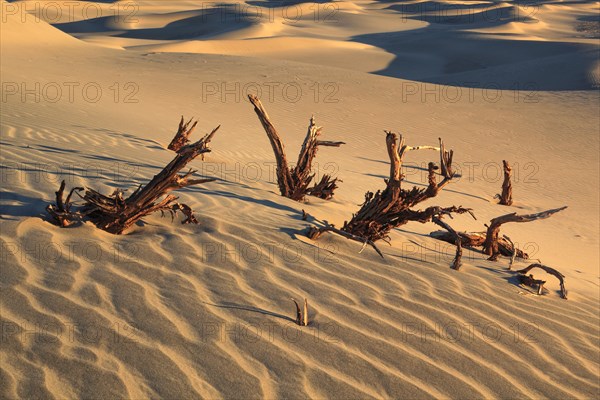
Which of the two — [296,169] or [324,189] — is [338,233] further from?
[324,189]

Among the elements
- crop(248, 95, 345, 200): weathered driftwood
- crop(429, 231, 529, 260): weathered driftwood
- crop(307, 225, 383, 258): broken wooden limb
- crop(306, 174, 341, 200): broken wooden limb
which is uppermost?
crop(248, 95, 345, 200): weathered driftwood

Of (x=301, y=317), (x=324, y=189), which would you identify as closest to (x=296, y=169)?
(x=324, y=189)

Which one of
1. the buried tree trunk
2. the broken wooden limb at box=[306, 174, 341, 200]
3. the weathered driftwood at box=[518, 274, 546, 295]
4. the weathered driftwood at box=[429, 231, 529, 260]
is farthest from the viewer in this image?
the broken wooden limb at box=[306, 174, 341, 200]

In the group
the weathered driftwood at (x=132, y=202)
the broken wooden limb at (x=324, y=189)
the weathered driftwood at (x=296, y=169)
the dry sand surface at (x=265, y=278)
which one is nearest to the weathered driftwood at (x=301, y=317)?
the dry sand surface at (x=265, y=278)

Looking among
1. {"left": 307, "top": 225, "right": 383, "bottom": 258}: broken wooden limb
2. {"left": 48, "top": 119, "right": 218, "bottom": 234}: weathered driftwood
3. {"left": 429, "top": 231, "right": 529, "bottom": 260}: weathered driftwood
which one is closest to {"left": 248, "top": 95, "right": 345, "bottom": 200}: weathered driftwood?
{"left": 429, "top": 231, "right": 529, "bottom": 260}: weathered driftwood

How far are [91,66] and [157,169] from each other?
1141 centimetres

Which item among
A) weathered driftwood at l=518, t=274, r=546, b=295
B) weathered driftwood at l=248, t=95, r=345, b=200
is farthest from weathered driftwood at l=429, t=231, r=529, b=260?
weathered driftwood at l=248, t=95, r=345, b=200

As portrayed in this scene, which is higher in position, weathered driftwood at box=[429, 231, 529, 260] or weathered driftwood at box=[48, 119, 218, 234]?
weathered driftwood at box=[48, 119, 218, 234]

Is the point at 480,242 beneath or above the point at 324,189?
beneath

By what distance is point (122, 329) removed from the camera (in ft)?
8.92

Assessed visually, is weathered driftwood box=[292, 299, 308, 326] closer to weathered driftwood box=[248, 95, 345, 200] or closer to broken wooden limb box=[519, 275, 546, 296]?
broken wooden limb box=[519, 275, 546, 296]

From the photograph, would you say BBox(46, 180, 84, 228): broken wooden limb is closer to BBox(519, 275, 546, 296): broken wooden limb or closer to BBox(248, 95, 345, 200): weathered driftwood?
BBox(248, 95, 345, 200): weathered driftwood

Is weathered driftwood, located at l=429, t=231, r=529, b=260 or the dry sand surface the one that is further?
weathered driftwood, located at l=429, t=231, r=529, b=260

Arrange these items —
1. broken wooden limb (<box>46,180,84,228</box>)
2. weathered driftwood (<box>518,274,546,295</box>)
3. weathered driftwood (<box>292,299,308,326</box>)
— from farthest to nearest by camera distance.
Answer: weathered driftwood (<box>518,274,546,295</box>), broken wooden limb (<box>46,180,84,228</box>), weathered driftwood (<box>292,299,308,326</box>)
